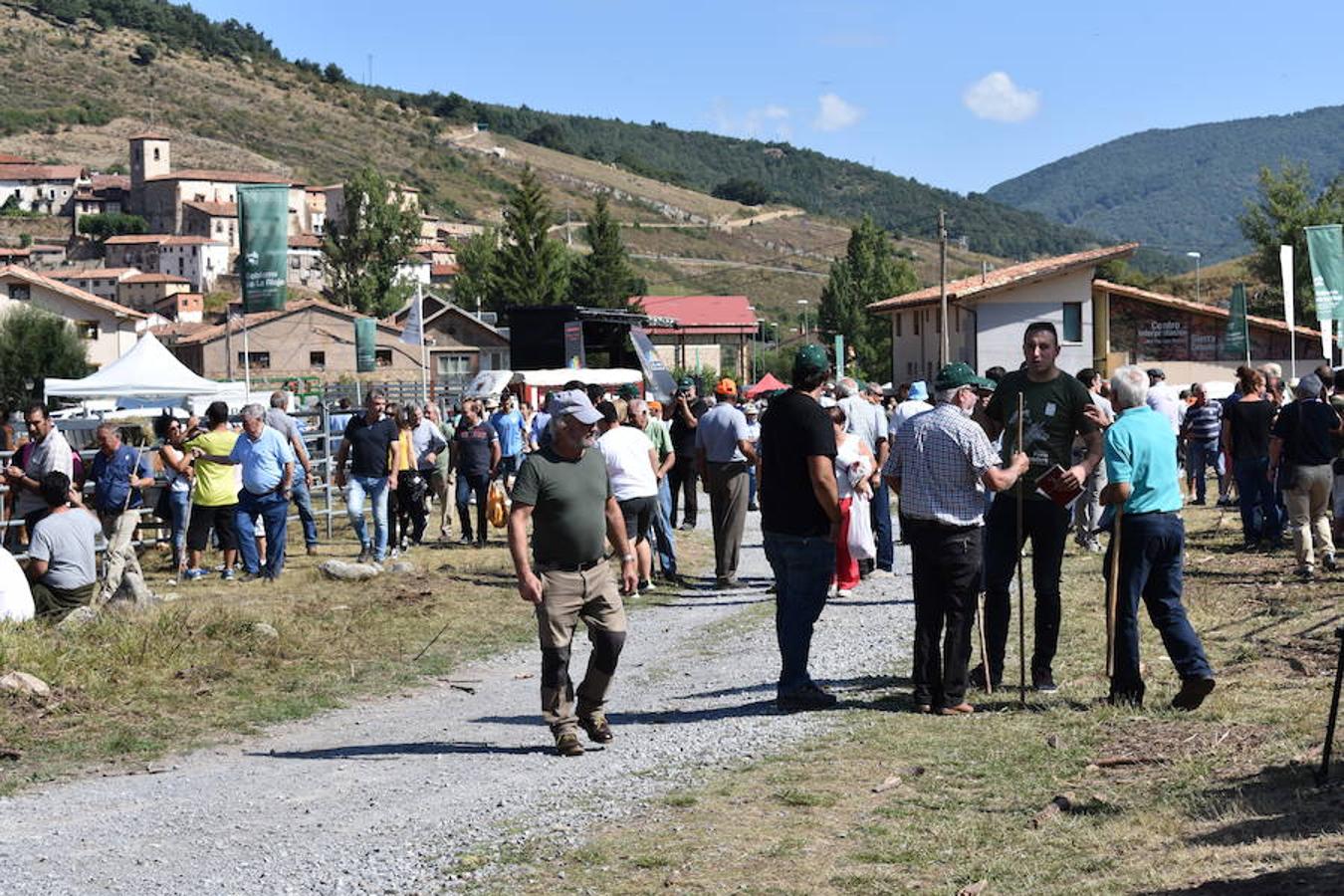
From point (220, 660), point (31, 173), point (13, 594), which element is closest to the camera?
point (13, 594)

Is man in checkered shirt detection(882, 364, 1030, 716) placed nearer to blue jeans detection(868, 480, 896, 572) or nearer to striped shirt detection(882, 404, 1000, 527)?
striped shirt detection(882, 404, 1000, 527)

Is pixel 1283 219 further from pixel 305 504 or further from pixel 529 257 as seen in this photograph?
pixel 305 504

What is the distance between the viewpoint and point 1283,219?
76.1 m

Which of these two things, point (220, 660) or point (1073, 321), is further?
point (1073, 321)

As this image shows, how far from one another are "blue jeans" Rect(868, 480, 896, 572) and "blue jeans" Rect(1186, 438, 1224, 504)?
793 centimetres

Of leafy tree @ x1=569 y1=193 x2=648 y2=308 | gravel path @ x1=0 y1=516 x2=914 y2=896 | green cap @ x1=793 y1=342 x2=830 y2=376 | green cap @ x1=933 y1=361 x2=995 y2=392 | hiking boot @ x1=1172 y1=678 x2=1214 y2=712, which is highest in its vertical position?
leafy tree @ x1=569 y1=193 x2=648 y2=308

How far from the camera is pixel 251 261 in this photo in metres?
27.8

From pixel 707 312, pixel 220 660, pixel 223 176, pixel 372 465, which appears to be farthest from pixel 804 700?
pixel 223 176

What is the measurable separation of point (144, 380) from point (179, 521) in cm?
924

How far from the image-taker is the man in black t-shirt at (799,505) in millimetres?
9227

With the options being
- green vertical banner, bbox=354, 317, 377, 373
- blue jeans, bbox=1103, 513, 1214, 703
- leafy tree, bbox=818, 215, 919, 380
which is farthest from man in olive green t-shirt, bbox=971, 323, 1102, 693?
leafy tree, bbox=818, 215, 919, 380

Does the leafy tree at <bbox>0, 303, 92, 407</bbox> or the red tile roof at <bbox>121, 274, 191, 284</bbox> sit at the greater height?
the red tile roof at <bbox>121, 274, 191, 284</bbox>

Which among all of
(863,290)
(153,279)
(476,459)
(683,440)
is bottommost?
(476,459)

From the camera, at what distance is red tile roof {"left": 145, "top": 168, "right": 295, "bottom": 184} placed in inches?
6230
